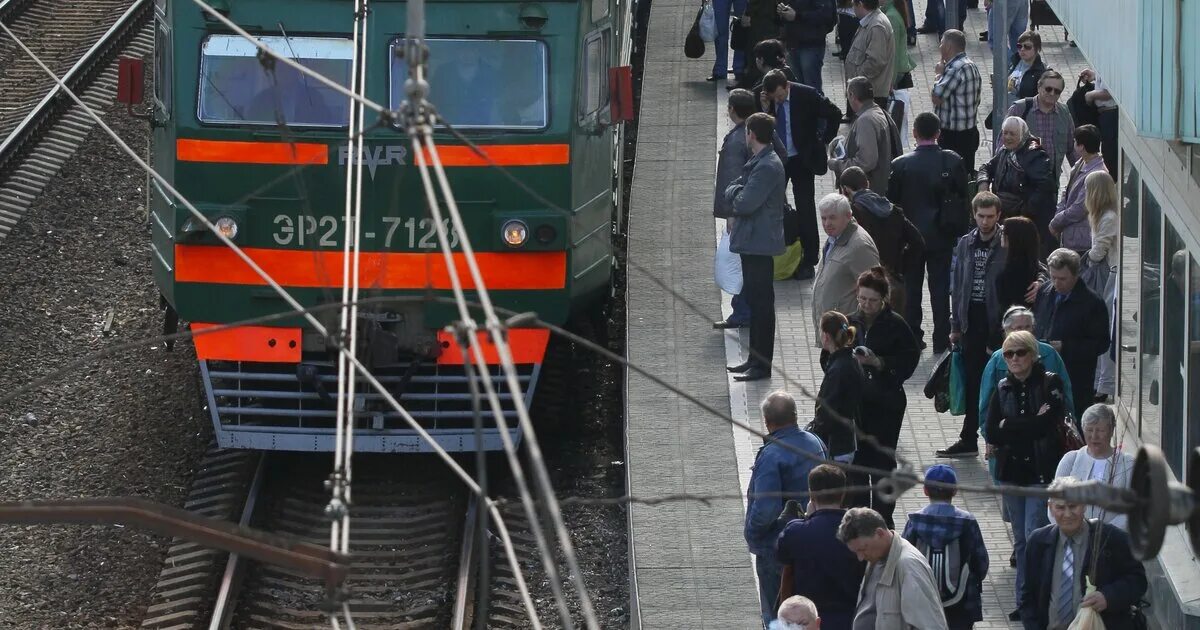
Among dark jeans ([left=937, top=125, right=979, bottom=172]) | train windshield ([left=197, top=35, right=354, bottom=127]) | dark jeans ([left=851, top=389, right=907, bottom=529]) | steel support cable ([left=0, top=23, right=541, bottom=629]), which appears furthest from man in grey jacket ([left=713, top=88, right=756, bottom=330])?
dark jeans ([left=851, top=389, right=907, bottom=529])

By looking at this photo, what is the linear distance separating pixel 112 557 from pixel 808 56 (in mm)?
8419

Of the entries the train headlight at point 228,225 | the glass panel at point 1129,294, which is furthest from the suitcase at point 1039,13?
the train headlight at point 228,225

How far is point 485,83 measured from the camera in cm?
1184

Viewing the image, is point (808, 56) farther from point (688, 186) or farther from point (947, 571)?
point (947, 571)

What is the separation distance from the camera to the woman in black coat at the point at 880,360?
978 cm

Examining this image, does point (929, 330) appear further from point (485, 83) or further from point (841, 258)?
point (485, 83)

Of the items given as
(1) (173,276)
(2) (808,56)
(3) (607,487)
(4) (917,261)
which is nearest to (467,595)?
(3) (607,487)

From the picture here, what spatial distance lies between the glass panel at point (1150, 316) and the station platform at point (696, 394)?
1.13 meters

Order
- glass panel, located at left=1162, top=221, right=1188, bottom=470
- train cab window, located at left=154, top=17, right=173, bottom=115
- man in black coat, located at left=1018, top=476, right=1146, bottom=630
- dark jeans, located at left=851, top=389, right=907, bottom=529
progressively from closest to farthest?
man in black coat, located at left=1018, top=476, right=1146, bottom=630 → glass panel, located at left=1162, top=221, right=1188, bottom=470 → dark jeans, located at left=851, top=389, right=907, bottom=529 → train cab window, located at left=154, top=17, right=173, bottom=115

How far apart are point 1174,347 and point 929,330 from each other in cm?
507

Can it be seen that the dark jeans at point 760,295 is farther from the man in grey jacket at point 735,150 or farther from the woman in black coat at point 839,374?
the woman in black coat at point 839,374

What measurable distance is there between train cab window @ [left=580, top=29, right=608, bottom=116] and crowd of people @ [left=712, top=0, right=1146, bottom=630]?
88 centimetres

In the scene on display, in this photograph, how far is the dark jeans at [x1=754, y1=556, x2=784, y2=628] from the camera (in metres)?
8.99

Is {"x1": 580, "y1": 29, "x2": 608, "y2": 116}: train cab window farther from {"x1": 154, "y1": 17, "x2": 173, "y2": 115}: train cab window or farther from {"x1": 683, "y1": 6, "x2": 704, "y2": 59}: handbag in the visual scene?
{"x1": 683, "y1": 6, "x2": 704, "y2": 59}: handbag
